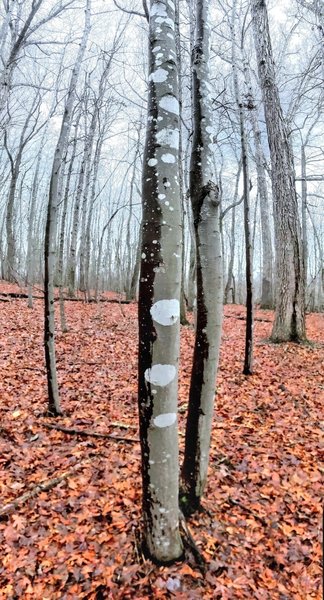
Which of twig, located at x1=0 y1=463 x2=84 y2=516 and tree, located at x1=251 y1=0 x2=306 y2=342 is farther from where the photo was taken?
tree, located at x1=251 y1=0 x2=306 y2=342

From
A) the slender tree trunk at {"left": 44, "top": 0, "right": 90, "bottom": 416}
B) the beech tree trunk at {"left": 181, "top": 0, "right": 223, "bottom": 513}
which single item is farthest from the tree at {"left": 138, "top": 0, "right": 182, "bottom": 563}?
the slender tree trunk at {"left": 44, "top": 0, "right": 90, "bottom": 416}

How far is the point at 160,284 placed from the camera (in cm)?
233

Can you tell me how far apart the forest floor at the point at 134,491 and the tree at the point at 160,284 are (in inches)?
22.6

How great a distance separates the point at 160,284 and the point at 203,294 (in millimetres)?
690

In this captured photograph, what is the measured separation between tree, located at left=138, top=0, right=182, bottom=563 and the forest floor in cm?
57

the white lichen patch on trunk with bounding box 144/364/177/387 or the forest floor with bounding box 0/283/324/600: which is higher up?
the white lichen patch on trunk with bounding box 144/364/177/387

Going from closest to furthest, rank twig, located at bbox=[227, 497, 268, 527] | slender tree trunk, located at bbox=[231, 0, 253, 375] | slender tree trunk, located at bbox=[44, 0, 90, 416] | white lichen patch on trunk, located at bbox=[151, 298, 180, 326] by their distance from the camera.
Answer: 1. white lichen patch on trunk, located at bbox=[151, 298, 180, 326]
2. twig, located at bbox=[227, 497, 268, 527]
3. slender tree trunk, located at bbox=[44, 0, 90, 416]
4. slender tree trunk, located at bbox=[231, 0, 253, 375]

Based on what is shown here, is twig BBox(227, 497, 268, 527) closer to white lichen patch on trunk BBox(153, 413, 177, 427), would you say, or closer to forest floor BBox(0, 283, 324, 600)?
forest floor BBox(0, 283, 324, 600)

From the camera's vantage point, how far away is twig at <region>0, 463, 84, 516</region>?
325cm

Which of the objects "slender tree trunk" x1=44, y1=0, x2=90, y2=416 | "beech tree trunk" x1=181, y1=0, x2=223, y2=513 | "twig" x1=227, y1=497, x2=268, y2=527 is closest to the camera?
"beech tree trunk" x1=181, y1=0, x2=223, y2=513

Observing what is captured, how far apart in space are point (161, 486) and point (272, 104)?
8.31 m

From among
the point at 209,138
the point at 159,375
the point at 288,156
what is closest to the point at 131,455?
the point at 159,375

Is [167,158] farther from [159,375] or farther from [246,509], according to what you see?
[246,509]

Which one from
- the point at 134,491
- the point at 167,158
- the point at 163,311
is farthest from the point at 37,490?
the point at 167,158
